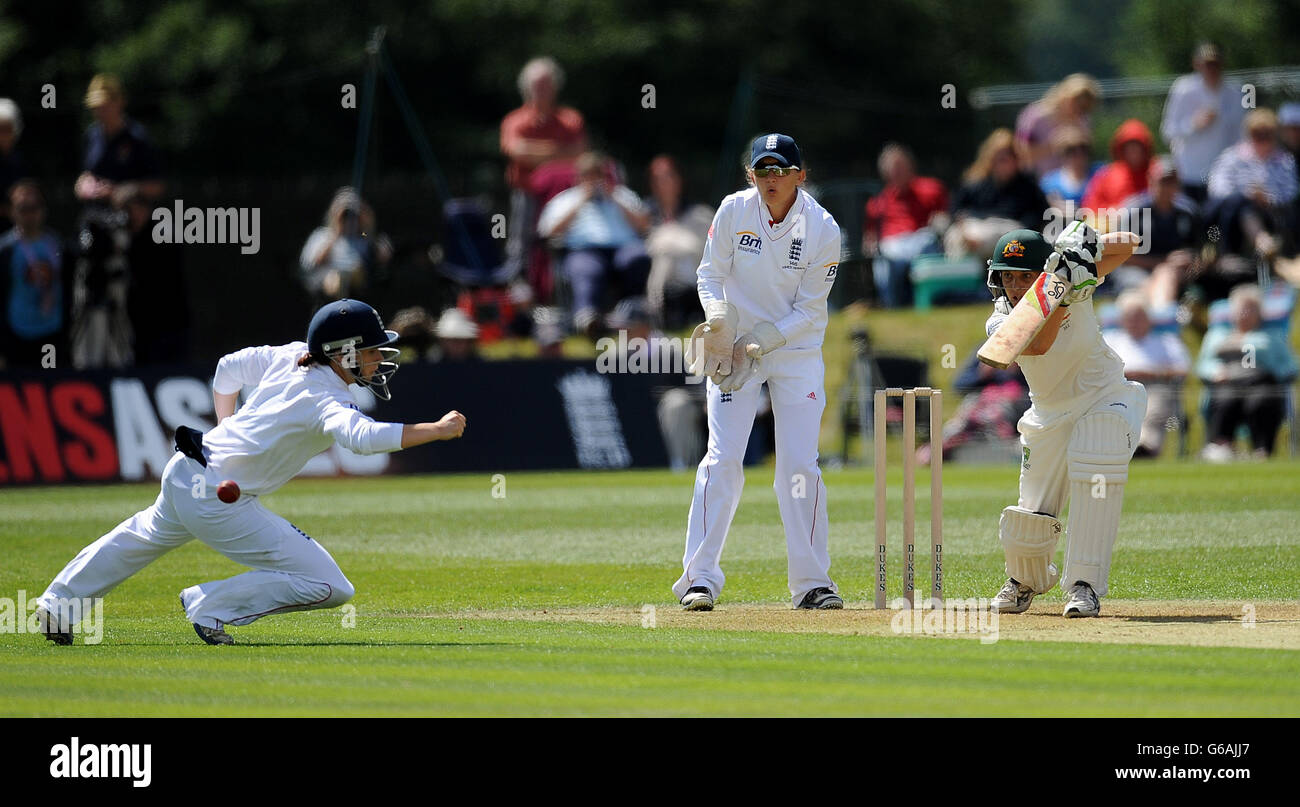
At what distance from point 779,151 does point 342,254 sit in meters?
10.9

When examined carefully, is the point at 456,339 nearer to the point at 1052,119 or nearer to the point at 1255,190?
the point at 1052,119

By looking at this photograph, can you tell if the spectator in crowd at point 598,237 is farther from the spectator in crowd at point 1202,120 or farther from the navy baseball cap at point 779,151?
the navy baseball cap at point 779,151

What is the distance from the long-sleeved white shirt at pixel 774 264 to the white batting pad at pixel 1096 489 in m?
1.44

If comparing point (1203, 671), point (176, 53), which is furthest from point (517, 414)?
point (176, 53)

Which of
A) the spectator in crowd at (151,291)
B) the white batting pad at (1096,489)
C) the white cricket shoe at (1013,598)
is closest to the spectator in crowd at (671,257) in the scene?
the spectator in crowd at (151,291)

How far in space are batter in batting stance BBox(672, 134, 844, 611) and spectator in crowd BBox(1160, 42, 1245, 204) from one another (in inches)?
506

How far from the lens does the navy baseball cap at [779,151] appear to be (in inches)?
373

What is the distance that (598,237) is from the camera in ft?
69.1

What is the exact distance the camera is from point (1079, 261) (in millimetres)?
8820

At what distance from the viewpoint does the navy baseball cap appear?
9.48 meters

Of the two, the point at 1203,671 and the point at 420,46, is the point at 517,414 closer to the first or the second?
the point at 1203,671

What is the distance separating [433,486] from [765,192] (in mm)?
8587

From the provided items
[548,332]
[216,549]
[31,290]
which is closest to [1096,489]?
[216,549]
